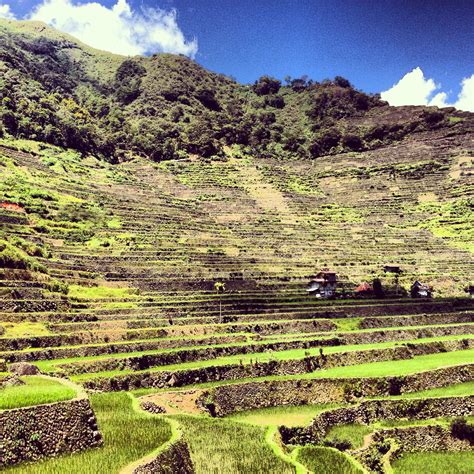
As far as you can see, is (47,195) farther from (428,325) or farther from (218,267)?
(428,325)

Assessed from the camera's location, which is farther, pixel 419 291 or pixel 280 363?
pixel 419 291

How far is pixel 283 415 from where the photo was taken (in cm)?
2097

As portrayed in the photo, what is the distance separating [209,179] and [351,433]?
5919 cm

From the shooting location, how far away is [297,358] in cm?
2573

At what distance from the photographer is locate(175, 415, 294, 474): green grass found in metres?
12.9

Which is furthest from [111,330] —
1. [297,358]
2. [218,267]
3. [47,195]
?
[47,195]

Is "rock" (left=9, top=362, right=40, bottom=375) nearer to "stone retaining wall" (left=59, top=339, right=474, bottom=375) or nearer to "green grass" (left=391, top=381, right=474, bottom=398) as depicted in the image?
"stone retaining wall" (left=59, top=339, right=474, bottom=375)

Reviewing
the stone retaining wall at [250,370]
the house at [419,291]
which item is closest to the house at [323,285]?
the house at [419,291]

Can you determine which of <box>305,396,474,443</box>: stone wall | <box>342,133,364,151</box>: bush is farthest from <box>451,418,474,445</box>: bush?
<box>342,133,364,151</box>: bush

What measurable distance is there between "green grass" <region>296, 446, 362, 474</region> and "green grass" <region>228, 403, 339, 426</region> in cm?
316

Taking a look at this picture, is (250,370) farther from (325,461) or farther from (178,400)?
(325,461)

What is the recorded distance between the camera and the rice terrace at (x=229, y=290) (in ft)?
48.1

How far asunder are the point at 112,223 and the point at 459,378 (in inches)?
1266

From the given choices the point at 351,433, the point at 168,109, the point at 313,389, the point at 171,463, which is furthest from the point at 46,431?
the point at 168,109
